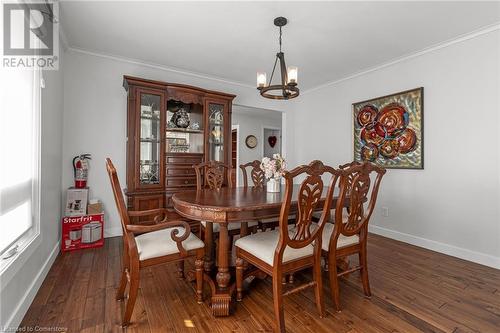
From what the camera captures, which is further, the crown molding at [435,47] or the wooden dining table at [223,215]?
the crown molding at [435,47]

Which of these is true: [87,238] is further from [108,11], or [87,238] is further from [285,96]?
[285,96]

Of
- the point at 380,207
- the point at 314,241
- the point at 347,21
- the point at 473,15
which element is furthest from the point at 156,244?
the point at 473,15

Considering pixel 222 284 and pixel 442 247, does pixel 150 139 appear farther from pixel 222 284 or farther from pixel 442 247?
pixel 442 247

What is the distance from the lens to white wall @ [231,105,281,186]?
634cm

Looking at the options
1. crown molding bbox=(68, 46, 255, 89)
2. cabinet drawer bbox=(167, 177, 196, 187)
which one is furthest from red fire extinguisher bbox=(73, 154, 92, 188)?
crown molding bbox=(68, 46, 255, 89)

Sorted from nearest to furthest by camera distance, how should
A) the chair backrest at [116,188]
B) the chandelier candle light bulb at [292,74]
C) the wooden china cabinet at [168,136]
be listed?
the chair backrest at [116,188] < the chandelier candle light bulb at [292,74] < the wooden china cabinet at [168,136]

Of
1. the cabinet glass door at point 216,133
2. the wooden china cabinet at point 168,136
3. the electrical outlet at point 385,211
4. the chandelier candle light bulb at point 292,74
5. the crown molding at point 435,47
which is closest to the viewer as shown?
the chandelier candle light bulb at point 292,74

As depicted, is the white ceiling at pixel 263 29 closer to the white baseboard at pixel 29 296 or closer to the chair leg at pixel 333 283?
the chair leg at pixel 333 283

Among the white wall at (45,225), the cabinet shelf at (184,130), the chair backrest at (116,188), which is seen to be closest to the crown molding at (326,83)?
the white wall at (45,225)

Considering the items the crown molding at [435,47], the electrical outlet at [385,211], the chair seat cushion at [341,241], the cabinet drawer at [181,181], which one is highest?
the crown molding at [435,47]

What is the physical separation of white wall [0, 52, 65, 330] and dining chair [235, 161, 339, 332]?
139 cm

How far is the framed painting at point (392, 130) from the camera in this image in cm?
Answer: 308

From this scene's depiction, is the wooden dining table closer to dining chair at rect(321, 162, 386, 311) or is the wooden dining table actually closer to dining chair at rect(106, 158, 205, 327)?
dining chair at rect(106, 158, 205, 327)

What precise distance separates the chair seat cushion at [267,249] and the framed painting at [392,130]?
2.33m
